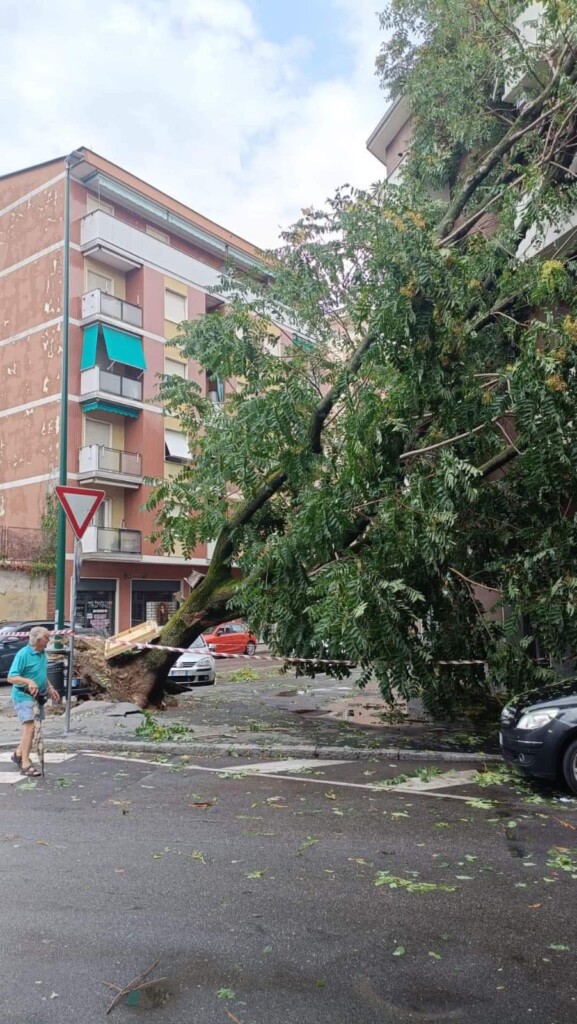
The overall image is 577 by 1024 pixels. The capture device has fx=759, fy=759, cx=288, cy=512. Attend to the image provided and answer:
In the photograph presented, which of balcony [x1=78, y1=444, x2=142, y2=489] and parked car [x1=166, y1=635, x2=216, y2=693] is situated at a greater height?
balcony [x1=78, y1=444, x2=142, y2=489]

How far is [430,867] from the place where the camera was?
16.8 ft

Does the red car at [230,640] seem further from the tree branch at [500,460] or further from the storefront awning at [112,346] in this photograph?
the tree branch at [500,460]

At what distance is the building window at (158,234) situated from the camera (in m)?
34.1

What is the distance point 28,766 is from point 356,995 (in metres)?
5.70

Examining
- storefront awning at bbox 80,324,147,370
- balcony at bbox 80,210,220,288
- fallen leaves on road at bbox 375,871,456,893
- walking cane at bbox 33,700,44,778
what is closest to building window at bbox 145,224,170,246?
balcony at bbox 80,210,220,288

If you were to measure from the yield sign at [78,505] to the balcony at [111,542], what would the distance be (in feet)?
65.9

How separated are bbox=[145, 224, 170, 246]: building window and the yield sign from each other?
2614 centimetres

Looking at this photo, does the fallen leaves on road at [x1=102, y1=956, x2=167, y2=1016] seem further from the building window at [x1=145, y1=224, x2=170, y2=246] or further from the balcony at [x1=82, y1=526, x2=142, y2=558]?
the building window at [x1=145, y1=224, x2=170, y2=246]

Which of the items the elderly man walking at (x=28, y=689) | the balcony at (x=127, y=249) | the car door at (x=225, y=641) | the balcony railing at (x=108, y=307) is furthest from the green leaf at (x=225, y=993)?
the balcony railing at (x=108, y=307)

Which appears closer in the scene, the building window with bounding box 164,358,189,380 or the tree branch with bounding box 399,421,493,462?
the tree branch with bounding box 399,421,493,462

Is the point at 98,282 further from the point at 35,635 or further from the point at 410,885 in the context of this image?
the point at 410,885

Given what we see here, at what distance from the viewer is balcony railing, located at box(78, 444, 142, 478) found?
3000 cm

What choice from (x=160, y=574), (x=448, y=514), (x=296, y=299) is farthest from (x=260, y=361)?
(x=160, y=574)

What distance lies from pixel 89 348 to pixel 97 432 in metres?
3.42
